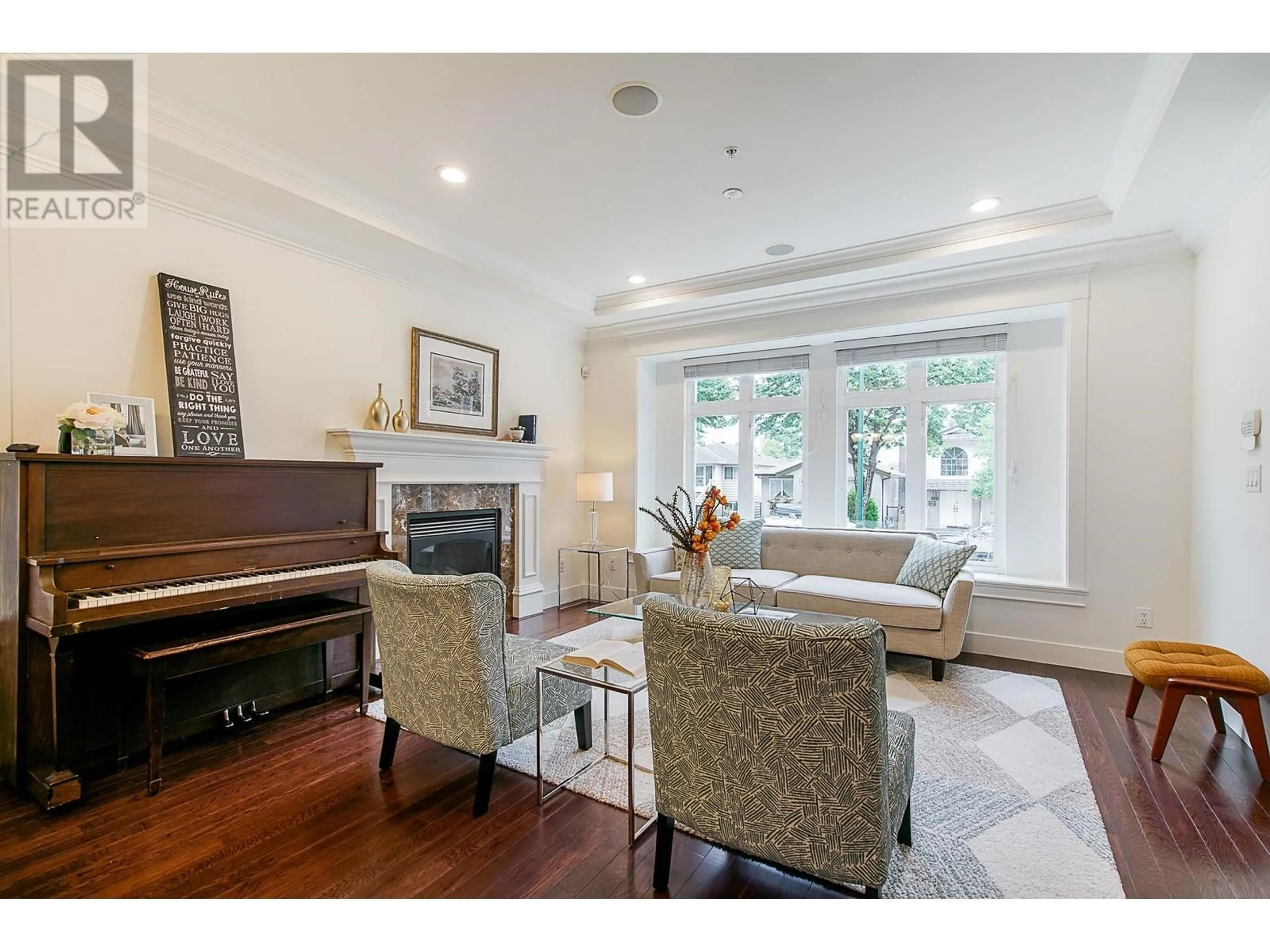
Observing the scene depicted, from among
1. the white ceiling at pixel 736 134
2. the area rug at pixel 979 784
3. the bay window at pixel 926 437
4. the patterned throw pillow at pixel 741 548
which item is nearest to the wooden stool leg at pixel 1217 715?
the area rug at pixel 979 784

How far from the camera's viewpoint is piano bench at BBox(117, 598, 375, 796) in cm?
218

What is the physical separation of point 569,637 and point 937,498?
3.11 meters

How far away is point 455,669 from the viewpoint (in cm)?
204

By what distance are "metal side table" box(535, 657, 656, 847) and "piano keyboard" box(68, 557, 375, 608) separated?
1.35m

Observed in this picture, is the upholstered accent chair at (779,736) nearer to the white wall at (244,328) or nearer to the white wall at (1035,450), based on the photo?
the white wall at (244,328)

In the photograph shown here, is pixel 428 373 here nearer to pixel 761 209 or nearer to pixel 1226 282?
pixel 761 209

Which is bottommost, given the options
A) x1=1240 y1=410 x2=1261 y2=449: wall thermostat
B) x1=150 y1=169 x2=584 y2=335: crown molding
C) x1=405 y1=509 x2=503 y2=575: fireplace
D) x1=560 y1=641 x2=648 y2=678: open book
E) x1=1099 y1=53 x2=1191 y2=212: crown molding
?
x1=560 y1=641 x2=648 y2=678: open book

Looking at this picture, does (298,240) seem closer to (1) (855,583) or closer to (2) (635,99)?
(2) (635,99)

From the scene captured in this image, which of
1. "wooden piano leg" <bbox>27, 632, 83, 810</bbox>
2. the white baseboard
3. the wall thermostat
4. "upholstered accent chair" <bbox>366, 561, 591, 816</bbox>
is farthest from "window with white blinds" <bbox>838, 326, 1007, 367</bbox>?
"wooden piano leg" <bbox>27, 632, 83, 810</bbox>

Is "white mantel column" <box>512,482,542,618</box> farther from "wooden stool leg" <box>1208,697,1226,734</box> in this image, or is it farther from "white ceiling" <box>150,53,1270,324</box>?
"wooden stool leg" <box>1208,697,1226,734</box>

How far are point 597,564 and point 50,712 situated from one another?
394cm

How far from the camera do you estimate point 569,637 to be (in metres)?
4.18

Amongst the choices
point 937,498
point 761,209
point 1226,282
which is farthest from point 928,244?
point 937,498

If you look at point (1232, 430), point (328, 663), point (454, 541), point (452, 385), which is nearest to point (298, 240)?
point (452, 385)
